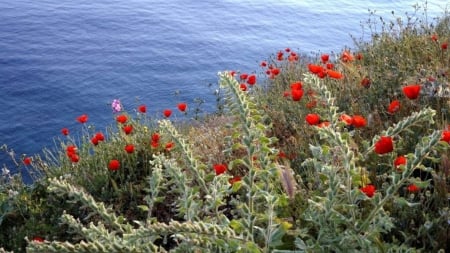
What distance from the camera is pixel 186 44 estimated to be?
13234mm

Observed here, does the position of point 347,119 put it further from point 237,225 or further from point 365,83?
point 365,83

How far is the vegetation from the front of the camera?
2.36 metres

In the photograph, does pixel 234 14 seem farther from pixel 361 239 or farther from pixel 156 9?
pixel 361 239

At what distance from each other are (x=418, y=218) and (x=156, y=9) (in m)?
14.4

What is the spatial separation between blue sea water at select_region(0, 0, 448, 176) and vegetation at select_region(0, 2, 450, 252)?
4.10 meters

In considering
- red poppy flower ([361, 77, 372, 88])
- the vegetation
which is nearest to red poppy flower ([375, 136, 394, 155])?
the vegetation

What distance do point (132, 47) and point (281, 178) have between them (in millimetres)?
10467

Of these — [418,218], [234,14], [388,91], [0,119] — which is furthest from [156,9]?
[418,218]

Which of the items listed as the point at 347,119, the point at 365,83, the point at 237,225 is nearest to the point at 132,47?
the point at 365,83

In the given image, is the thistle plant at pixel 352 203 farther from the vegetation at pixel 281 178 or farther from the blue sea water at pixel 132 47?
the blue sea water at pixel 132 47

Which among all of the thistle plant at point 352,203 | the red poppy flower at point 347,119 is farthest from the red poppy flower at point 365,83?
the thistle plant at point 352,203

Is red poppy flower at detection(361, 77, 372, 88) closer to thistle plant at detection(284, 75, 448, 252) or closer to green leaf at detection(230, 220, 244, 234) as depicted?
thistle plant at detection(284, 75, 448, 252)

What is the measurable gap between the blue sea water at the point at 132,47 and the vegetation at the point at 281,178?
13.4ft

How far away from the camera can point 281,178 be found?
3.04 metres
